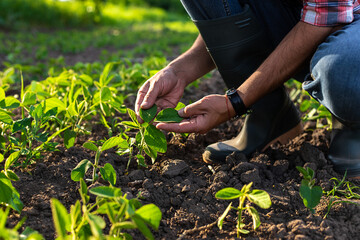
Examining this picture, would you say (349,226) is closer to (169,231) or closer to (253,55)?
(169,231)

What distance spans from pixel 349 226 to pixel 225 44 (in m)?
0.88

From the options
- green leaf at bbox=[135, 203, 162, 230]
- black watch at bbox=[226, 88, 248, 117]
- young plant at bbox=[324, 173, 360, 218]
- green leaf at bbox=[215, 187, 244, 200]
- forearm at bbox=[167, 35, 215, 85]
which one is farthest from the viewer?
forearm at bbox=[167, 35, 215, 85]

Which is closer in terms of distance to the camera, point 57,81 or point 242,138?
point 242,138

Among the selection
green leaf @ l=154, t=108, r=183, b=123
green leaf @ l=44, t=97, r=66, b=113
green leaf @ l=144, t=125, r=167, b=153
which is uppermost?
green leaf @ l=44, t=97, r=66, b=113

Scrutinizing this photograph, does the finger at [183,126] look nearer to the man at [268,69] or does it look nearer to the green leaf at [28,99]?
the man at [268,69]

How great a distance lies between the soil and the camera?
1.31 meters

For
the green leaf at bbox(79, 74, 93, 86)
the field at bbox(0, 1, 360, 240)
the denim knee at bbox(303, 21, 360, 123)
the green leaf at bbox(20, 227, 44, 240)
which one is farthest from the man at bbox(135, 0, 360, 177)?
the green leaf at bbox(20, 227, 44, 240)

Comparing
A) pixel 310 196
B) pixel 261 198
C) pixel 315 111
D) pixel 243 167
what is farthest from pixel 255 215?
pixel 315 111

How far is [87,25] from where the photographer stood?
777 cm

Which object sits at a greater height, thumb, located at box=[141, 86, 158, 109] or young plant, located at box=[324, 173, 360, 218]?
thumb, located at box=[141, 86, 158, 109]

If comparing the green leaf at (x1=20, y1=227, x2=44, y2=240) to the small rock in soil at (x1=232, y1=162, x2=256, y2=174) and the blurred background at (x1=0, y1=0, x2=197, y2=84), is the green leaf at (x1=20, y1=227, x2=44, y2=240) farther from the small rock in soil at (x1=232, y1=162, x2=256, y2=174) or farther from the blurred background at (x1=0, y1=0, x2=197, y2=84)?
the blurred background at (x1=0, y1=0, x2=197, y2=84)

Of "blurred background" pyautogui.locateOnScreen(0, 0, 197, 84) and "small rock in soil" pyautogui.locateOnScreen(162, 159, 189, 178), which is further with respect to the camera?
"blurred background" pyautogui.locateOnScreen(0, 0, 197, 84)

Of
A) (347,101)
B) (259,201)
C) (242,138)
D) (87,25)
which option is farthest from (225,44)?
(87,25)

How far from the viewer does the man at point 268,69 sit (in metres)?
1.53
